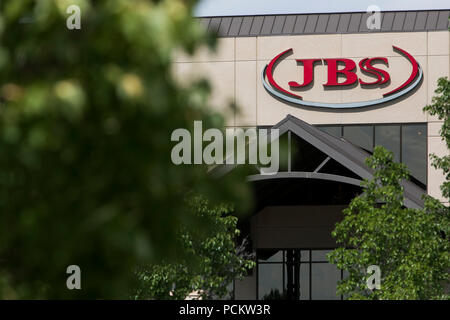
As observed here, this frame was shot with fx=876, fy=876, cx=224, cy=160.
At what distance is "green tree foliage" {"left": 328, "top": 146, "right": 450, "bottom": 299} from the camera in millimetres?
Result: 18938

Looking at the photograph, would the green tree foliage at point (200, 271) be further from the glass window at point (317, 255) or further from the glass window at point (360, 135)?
the glass window at point (317, 255)

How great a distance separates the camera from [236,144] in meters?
4.69

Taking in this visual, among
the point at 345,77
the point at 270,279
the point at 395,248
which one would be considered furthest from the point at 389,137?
the point at 395,248

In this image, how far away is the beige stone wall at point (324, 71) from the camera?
32.5 m

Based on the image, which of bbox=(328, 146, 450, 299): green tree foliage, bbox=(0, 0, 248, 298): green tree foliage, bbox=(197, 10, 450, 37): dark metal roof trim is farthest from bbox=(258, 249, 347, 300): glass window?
bbox=(0, 0, 248, 298): green tree foliage

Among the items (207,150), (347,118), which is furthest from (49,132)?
(347,118)

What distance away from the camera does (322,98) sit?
108 ft

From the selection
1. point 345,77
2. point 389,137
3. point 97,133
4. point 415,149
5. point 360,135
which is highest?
point 345,77

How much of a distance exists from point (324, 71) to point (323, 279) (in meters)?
7.95

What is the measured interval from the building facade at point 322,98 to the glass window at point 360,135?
0.04 metres

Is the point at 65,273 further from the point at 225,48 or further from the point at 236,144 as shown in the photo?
the point at 225,48

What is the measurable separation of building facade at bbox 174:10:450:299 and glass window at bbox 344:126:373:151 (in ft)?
0.12

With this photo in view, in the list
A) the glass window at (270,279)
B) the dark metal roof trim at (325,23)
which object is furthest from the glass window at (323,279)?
the dark metal roof trim at (325,23)

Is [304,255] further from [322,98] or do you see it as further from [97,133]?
[97,133]
